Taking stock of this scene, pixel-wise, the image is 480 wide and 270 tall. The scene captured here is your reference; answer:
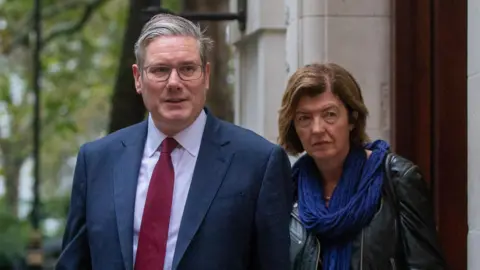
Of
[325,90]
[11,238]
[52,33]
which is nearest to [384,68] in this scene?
[325,90]


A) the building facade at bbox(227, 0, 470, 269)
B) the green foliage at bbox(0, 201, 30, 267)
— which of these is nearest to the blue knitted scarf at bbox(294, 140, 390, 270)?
the building facade at bbox(227, 0, 470, 269)

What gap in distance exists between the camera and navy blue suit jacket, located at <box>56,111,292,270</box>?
4.22m

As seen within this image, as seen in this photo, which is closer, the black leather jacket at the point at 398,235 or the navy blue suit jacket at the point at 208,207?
the navy blue suit jacket at the point at 208,207

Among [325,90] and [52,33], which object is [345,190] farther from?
[52,33]

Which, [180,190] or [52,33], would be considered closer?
[180,190]

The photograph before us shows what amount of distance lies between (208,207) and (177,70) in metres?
0.49

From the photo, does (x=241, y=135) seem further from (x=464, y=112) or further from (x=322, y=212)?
(x=464, y=112)

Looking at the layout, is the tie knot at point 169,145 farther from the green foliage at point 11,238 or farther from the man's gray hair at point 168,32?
the green foliage at point 11,238

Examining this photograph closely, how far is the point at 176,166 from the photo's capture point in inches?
171

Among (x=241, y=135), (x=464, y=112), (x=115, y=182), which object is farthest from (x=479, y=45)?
(x=115, y=182)

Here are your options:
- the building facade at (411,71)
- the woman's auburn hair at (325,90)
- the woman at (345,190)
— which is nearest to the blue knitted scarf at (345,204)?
the woman at (345,190)

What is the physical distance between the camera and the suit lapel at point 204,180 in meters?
4.19

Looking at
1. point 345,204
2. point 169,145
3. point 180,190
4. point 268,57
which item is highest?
point 268,57

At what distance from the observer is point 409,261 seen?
488 cm
